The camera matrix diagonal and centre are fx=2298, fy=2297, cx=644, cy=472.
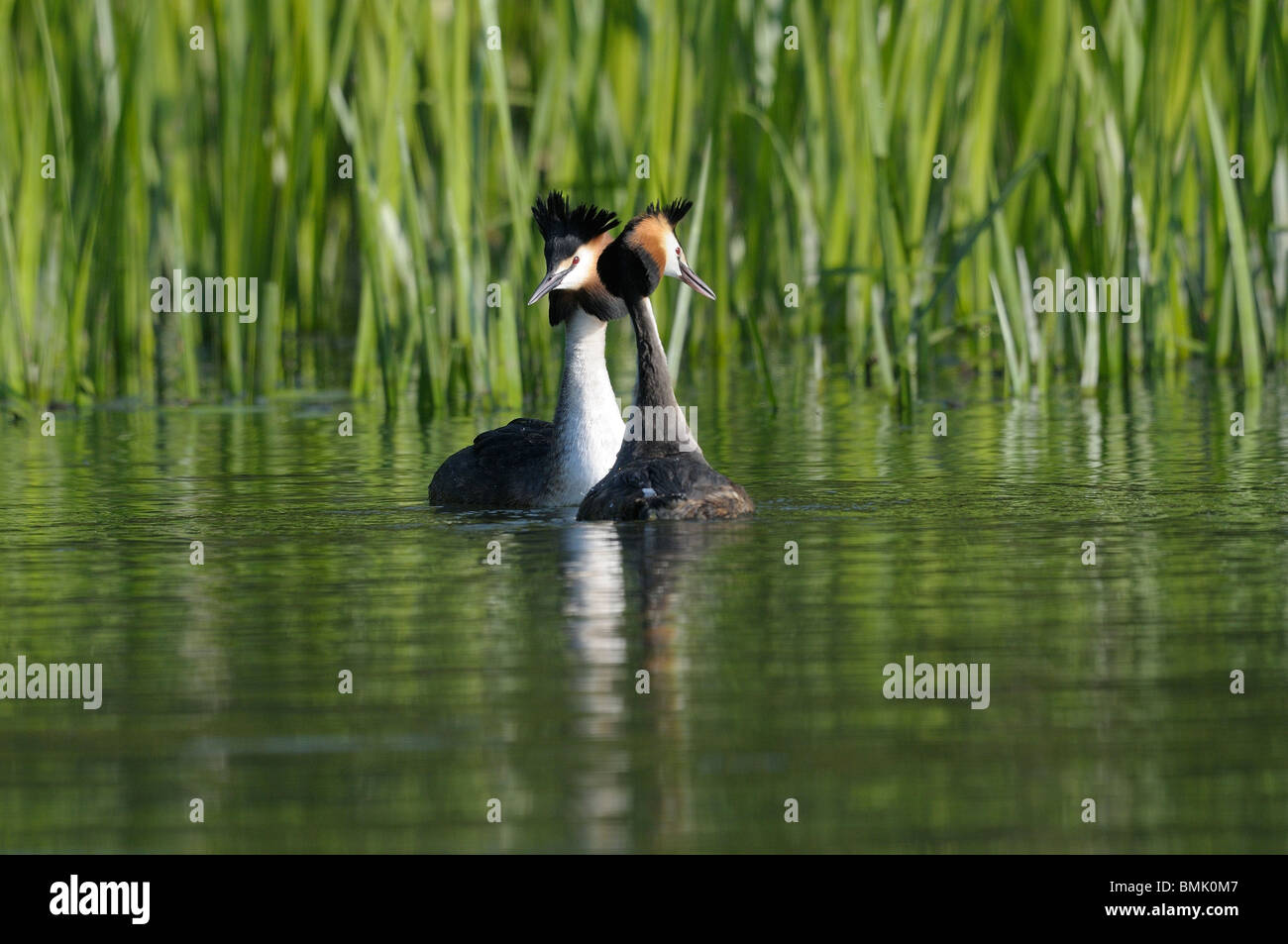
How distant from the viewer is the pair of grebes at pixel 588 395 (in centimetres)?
852

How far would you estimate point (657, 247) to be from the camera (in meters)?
8.75

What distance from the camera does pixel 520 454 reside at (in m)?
8.79

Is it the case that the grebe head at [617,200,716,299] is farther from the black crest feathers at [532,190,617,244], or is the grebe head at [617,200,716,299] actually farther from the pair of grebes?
the black crest feathers at [532,190,617,244]

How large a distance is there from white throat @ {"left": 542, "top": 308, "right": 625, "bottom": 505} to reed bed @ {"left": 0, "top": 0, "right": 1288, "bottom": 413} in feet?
4.74

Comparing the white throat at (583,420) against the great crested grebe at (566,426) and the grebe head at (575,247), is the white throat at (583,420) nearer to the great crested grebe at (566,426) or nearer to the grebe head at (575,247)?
the great crested grebe at (566,426)

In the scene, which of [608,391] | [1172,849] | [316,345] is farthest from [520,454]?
[316,345]

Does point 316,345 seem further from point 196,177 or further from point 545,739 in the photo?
point 545,739

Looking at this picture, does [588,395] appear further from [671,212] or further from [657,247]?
[671,212]

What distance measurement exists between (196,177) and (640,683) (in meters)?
→ 7.81

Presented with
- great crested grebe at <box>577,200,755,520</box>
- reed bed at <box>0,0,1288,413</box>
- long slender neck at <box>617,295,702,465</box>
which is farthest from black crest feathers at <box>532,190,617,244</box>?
reed bed at <box>0,0,1288,413</box>

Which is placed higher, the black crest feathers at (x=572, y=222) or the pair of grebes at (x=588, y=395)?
the black crest feathers at (x=572, y=222)

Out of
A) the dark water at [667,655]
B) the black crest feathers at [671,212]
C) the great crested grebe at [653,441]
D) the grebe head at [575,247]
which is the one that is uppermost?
the black crest feathers at [671,212]

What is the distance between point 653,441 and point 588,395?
1.69 ft

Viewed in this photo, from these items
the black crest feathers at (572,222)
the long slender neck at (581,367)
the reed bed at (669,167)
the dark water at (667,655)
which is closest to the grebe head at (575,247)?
the black crest feathers at (572,222)
